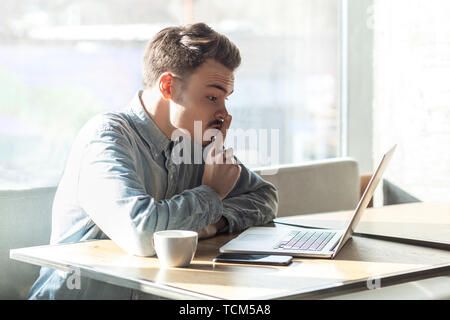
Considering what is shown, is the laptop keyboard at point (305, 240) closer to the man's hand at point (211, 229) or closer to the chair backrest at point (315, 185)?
the man's hand at point (211, 229)

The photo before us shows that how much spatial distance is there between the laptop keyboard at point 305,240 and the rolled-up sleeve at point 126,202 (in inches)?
8.1

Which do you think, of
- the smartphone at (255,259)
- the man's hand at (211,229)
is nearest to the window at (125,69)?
the man's hand at (211,229)

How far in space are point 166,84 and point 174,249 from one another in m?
0.69

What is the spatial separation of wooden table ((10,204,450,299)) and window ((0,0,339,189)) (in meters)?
1.01

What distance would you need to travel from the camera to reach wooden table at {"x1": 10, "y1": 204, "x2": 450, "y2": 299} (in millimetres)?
1245

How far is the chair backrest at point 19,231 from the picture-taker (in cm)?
206

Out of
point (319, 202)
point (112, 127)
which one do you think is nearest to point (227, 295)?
point (112, 127)

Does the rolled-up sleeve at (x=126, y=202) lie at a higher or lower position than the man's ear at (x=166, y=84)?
lower

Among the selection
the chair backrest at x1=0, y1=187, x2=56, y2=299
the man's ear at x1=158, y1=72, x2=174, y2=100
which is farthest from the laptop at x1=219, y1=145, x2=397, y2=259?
the chair backrest at x1=0, y1=187, x2=56, y2=299

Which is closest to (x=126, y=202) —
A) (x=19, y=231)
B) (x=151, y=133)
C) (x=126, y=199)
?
(x=126, y=199)

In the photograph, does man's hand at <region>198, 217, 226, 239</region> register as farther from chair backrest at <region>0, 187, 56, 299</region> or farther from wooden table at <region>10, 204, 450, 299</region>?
chair backrest at <region>0, 187, 56, 299</region>

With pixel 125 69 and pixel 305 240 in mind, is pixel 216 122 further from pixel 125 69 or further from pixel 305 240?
pixel 125 69

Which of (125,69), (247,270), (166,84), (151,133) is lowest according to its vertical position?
(247,270)

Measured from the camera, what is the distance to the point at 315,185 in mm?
3074
